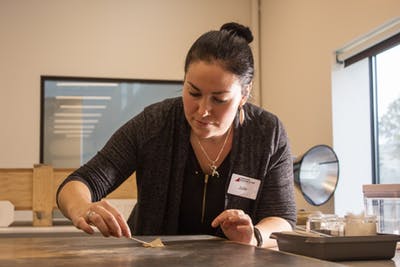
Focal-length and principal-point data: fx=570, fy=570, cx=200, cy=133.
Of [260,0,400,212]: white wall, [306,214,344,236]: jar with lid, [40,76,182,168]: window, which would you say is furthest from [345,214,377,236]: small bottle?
[40,76,182,168]: window

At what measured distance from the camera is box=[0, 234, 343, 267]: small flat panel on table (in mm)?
870

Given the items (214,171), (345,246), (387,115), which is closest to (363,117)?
(387,115)

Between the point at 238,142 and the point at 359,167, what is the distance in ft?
5.42

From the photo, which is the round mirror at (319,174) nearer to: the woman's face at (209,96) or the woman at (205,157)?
the woman at (205,157)

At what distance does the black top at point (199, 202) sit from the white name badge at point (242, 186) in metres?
0.03

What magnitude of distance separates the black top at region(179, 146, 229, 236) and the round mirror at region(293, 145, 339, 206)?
3.75 feet

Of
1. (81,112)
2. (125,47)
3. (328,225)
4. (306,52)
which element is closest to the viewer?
(328,225)

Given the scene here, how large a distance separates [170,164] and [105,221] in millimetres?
414

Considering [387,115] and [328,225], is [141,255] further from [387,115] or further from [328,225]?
[387,115]

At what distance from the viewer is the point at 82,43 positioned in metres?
4.21

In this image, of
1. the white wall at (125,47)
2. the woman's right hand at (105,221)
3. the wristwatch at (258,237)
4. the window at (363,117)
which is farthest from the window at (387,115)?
the woman's right hand at (105,221)

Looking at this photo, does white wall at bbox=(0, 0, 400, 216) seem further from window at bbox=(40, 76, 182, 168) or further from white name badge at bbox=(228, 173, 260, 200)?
white name badge at bbox=(228, 173, 260, 200)

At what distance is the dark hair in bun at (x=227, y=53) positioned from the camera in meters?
1.46

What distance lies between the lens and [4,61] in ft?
13.4
